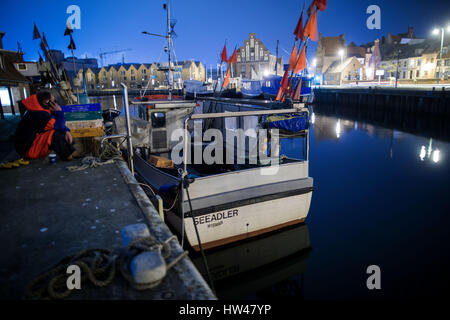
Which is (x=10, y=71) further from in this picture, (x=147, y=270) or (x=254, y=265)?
(x=147, y=270)

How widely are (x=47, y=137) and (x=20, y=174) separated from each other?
4.57ft

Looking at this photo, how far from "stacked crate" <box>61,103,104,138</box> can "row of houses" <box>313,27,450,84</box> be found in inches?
2110

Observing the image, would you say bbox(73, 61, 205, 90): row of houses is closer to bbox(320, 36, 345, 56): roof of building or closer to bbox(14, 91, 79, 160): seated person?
bbox(320, 36, 345, 56): roof of building

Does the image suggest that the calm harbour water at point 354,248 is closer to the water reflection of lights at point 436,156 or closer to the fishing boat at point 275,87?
the water reflection of lights at point 436,156

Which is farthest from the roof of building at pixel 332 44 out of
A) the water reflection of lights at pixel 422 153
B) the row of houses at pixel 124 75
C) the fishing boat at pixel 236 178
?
the fishing boat at pixel 236 178

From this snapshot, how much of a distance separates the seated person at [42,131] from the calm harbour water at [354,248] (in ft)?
15.3

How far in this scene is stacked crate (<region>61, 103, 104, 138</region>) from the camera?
29.5 ft

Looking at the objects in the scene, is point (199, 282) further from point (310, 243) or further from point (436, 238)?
point (436, 238)

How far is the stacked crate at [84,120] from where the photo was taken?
8.98m

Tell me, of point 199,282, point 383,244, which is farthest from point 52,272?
point 383,244

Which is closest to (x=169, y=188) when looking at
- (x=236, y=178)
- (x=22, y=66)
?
(x=236, y=178)

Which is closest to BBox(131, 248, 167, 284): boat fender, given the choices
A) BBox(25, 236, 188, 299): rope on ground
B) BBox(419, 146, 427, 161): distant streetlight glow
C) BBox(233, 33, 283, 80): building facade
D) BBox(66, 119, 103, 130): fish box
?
BBox(25, 236, 188, 299): rope on ground
